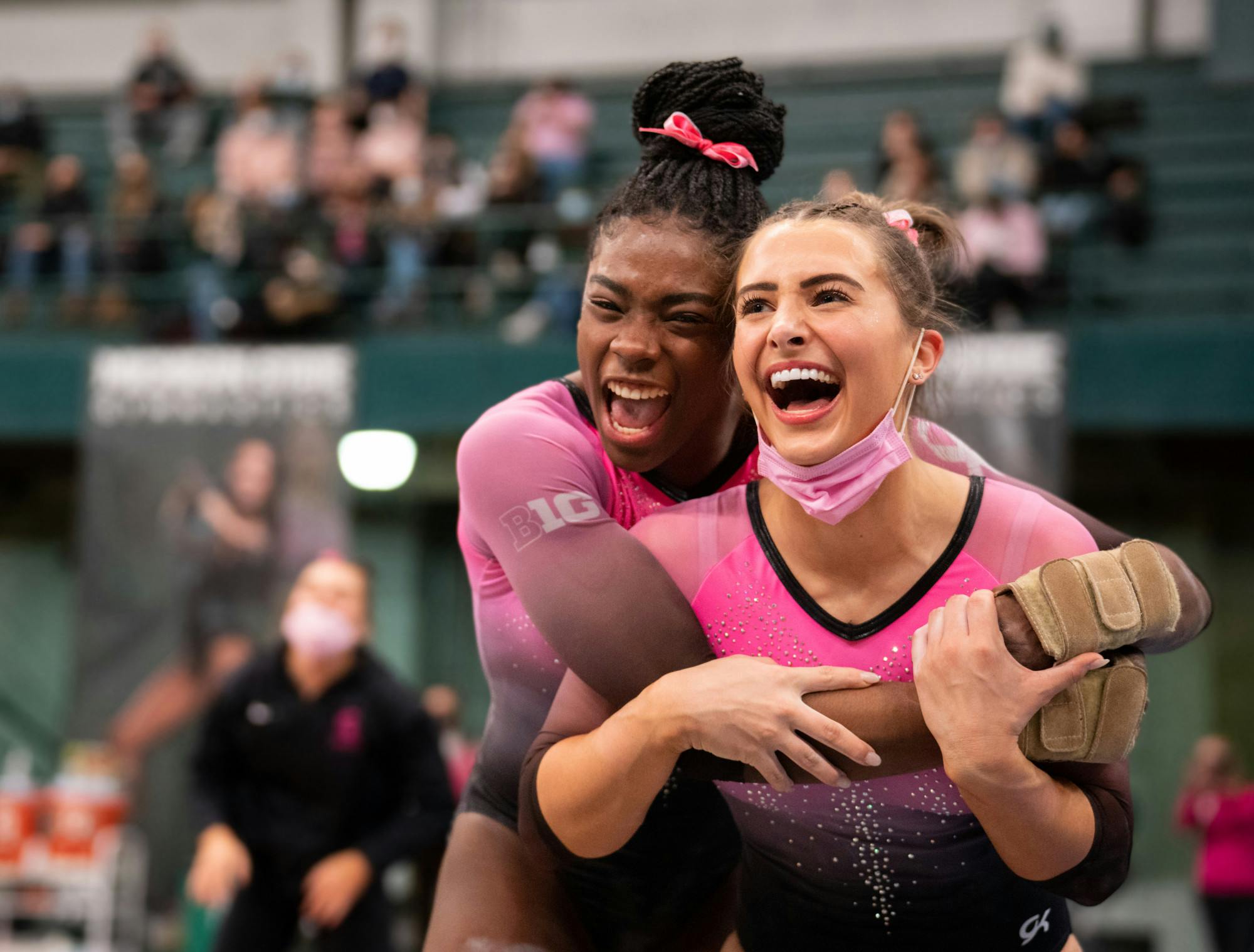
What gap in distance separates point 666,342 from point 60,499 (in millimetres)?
13758

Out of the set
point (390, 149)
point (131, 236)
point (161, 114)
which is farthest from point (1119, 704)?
point (161, 114)

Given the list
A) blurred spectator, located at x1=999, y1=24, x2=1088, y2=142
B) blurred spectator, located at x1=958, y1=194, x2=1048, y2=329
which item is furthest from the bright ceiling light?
blurred spectator, located at x1=999, y1=24, x2=1088, y2=142

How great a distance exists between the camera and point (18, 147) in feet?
48.0

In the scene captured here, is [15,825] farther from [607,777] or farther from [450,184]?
[607,777]

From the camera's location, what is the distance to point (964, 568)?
243 centimetres

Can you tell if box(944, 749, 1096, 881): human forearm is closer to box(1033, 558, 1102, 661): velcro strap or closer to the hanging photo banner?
box(1033, 558, 1102, 661): velcro strap

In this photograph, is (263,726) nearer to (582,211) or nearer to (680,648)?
(680,648)

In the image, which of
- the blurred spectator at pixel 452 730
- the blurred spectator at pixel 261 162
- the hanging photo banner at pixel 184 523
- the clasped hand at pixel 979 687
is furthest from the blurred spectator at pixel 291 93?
the clasped hand at pixel 979 687

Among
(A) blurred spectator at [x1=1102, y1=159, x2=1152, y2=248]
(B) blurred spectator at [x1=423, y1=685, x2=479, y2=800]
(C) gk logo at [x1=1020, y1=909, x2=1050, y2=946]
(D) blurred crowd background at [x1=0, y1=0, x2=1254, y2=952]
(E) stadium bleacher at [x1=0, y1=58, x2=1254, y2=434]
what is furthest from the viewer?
(A) blurred spectator at [x1=1102, y1=159, x2=1152, y2=248]

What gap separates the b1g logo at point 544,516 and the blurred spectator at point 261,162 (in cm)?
1069

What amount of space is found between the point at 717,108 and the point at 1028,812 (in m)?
1.43

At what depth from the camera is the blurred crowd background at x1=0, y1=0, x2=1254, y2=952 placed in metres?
10.3

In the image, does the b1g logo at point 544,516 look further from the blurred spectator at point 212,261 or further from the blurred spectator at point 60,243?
the blurred spectator at point 60,243

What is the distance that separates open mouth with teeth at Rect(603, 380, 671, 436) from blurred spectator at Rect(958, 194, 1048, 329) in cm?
822
